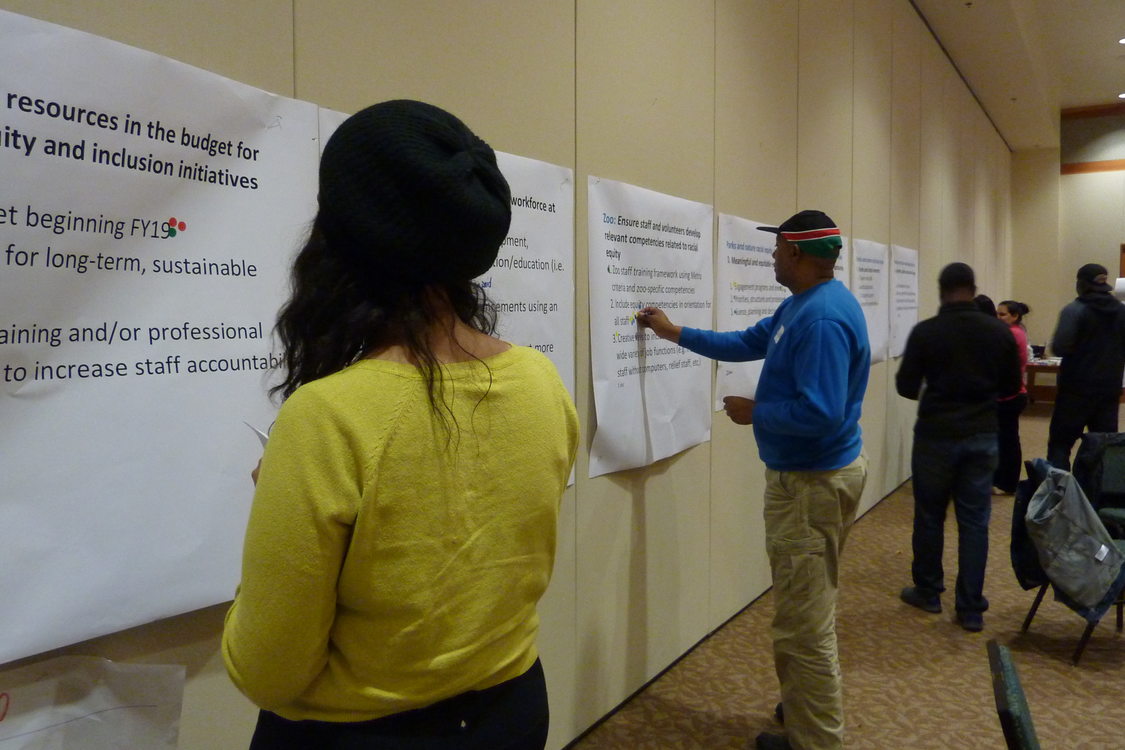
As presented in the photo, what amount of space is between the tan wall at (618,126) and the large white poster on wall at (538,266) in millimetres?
67

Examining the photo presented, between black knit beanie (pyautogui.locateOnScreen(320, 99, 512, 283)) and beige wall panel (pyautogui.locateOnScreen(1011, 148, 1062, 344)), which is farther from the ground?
beige wall panel (pyautogui.locateOnScreen(1011, 148, 1062, 344))

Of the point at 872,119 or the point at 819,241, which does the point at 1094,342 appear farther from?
the point at 819,241

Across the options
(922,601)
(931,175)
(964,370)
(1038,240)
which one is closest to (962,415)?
(964,370)

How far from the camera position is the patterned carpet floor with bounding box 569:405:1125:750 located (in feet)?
7.43

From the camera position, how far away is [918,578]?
3.33 meters

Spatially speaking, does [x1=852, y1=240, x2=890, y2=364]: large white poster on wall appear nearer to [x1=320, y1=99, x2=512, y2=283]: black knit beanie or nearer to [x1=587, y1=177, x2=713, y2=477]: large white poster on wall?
[x1=587, y1=177, x2=713, y2=477]: large white poster on wall

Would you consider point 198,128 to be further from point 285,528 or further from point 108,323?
point 285,528

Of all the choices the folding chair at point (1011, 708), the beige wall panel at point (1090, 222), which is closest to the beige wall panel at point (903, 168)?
the folding chair at point (1011, 708)

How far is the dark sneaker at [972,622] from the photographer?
304 cm

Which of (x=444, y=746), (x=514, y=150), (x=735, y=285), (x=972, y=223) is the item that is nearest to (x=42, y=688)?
(x=444, y=746)

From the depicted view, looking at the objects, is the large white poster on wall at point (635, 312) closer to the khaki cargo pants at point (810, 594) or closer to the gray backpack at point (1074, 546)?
the khaki cargo pants at point (810, 594)

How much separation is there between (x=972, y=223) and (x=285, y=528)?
28.8 feet

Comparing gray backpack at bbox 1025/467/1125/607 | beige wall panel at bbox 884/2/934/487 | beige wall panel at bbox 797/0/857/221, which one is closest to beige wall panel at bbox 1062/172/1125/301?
beige wall panel at bbox 884/2/934/487

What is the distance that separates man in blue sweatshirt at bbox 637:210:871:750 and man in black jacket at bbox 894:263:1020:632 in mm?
1211
